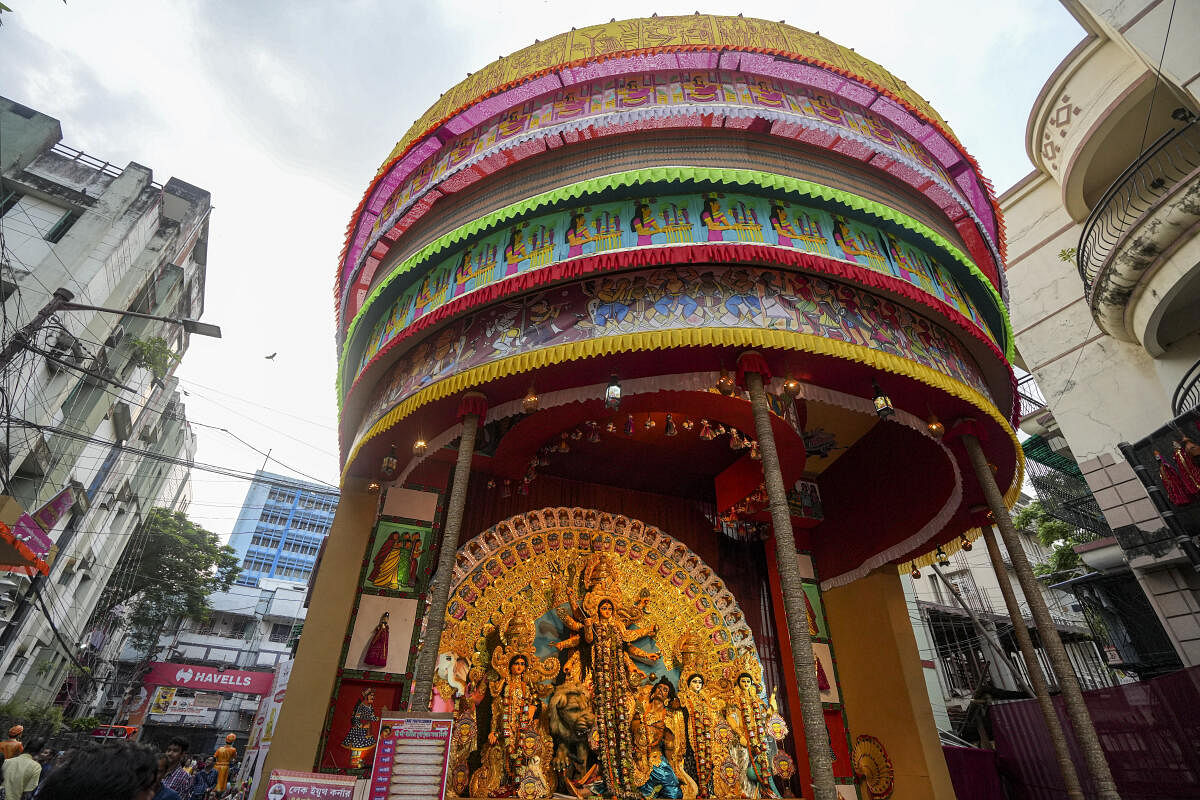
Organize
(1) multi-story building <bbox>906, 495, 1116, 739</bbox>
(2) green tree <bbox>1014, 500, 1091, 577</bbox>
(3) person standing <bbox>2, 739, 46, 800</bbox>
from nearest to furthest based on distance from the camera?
(3) person standing <bbox>2, 739, 46, 800</bbox> < (2) green tree <bbox>1014, 500, 1091, 577</bbox> < (1) multi-story building <bbox>906, 495, 1116, 739</bbox>

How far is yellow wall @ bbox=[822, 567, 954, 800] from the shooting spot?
30.7ft

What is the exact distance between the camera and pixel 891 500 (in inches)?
376

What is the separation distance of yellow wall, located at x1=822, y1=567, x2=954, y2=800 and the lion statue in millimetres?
4606

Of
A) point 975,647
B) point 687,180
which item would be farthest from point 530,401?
point 975,647

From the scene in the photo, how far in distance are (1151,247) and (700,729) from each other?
34.6ft

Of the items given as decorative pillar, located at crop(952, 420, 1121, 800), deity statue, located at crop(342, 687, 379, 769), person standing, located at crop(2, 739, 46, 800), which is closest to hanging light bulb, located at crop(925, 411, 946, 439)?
decorative pillar, located at crop(952, 420, 1121, 800)

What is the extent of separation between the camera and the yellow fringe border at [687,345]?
6.20 m

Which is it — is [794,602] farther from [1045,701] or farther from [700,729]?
[700,729]

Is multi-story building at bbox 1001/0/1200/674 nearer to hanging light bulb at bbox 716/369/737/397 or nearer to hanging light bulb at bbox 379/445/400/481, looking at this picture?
hanging light bulb at bbox 716/369/737/397

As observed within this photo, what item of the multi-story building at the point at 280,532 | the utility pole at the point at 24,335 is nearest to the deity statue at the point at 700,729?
the utility pole at the point at 24,335

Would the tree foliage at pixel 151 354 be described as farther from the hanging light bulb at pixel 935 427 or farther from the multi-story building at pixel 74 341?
the hanging light bulb at pixel 935 427

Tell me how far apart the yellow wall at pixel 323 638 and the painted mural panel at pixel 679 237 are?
2828 mm

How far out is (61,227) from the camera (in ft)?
53.6

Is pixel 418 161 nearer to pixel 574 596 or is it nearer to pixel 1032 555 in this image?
pixel 574 596
